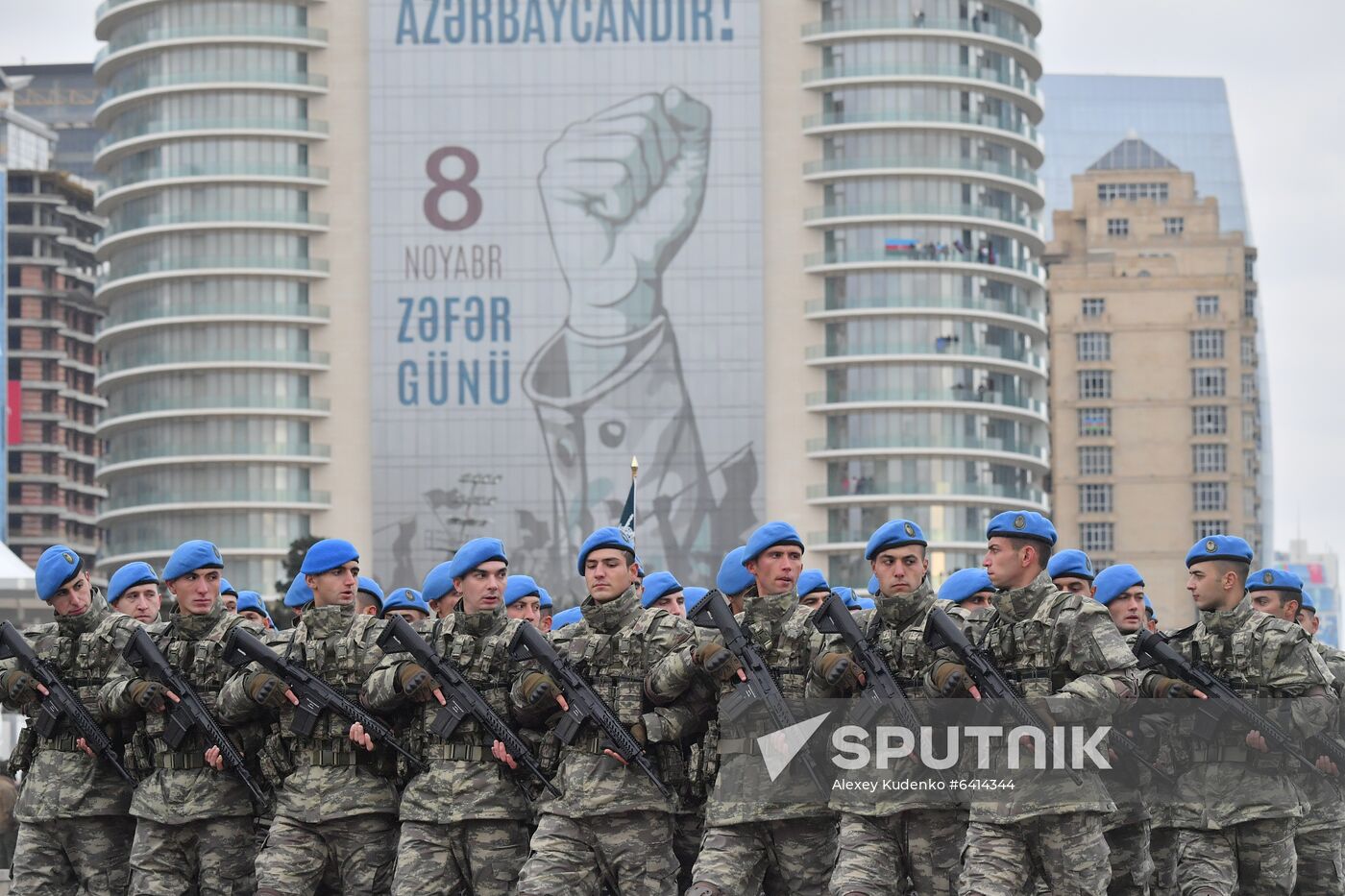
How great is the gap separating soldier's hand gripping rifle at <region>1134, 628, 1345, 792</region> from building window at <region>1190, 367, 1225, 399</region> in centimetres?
12122

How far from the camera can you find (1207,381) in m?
133

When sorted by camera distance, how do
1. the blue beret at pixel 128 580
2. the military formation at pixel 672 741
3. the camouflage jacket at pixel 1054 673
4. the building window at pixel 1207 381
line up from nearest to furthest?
the camouflage jacket at pixel 1054 673, the military formation at pixel 672 741, the blue beret at pixel 128 580, the building window at pixel 1207 381

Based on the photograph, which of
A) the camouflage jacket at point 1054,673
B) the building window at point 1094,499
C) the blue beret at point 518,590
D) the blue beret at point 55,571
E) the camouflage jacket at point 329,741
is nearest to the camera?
the camouflage jacket at point 1054,673

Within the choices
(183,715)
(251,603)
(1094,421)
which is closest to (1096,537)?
(1094,421)

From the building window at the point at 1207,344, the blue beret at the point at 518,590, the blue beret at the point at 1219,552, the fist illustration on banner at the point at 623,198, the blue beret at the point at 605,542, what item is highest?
the fist illustration on banner at the point at 623,198

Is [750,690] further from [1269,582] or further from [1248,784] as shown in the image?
[1269,582]

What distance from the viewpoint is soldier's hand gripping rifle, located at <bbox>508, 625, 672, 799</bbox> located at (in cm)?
1319

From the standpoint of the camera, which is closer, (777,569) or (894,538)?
(894,538)

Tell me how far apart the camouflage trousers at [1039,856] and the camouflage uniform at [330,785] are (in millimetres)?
3804

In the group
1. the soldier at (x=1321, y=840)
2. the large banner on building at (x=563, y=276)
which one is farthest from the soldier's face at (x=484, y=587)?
the large banner on building at (x=563, y=276)

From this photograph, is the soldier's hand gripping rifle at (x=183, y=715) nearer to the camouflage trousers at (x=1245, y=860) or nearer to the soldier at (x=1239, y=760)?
the soldier at (x=1239, y=760)

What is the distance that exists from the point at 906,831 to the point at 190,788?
4.59 m

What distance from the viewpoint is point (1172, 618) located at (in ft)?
407

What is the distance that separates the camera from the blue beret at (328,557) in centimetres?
1438
